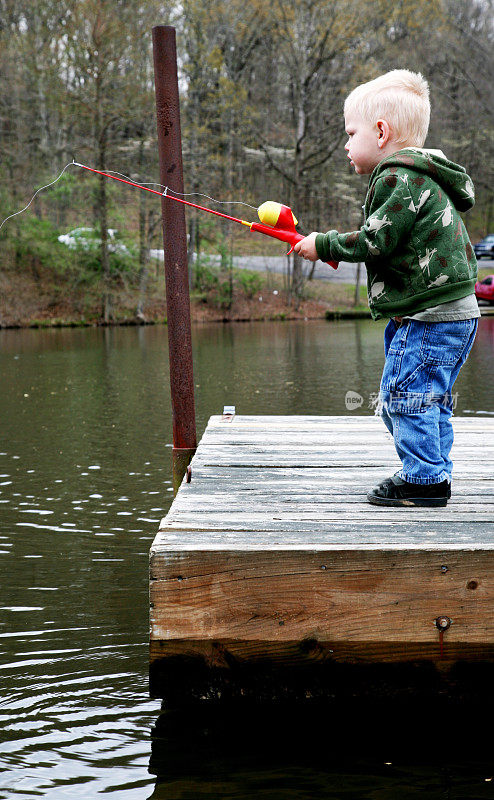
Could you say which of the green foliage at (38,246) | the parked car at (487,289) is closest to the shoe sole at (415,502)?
the green foliage at (38,246)

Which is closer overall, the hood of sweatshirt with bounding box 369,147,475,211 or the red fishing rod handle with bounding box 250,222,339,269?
the hood of sweatshirt with bounding box 369,147,475,211

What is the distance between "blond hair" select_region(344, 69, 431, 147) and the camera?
12.1ft

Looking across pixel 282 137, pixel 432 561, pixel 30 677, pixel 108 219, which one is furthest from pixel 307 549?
pixel 282 137

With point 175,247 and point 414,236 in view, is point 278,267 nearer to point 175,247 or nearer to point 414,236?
point 175,247

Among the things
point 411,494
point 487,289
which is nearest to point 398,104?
point 411,494

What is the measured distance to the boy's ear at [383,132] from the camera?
3739mm

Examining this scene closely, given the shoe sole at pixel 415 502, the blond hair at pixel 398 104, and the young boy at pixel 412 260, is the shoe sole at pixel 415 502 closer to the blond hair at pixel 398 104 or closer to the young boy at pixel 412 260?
the young boy at pixel 412 260

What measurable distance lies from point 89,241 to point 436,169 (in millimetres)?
30333

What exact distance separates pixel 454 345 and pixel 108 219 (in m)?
29.7

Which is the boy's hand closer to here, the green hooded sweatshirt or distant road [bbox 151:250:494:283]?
the green hooded sweatshirt

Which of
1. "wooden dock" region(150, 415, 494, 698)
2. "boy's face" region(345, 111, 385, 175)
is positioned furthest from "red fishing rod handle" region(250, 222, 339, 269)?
"wooden dock" region(150, 415, 494, 698)

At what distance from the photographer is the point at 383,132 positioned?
3756mm

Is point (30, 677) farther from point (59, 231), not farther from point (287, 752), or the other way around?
point (59, 231)

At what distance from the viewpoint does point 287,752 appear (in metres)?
3.19
